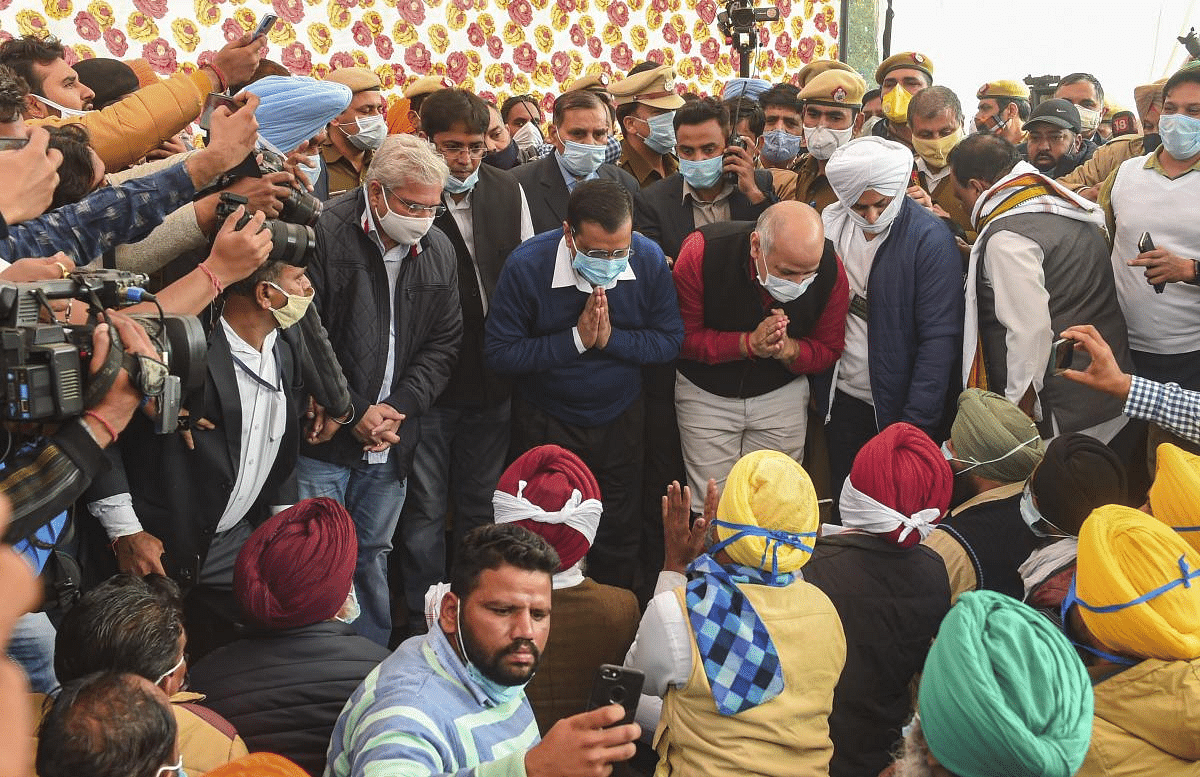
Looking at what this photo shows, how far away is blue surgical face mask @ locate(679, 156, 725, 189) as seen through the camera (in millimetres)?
4230

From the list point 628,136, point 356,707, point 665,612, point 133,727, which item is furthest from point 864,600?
point 628,136

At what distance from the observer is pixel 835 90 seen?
493 cm

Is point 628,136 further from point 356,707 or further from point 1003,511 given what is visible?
point 356,707

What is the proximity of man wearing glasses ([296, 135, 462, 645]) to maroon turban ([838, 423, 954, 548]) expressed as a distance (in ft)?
5.18

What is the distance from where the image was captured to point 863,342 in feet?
12.7

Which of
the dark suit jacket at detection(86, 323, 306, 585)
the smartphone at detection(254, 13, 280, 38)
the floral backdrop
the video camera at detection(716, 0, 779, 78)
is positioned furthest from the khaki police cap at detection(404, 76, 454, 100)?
the dark suit jacket at detection(86, 323, 306, 585)

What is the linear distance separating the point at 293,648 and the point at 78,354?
2.32 feet

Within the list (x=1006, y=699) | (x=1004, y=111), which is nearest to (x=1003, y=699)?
(x=1006, y=699)

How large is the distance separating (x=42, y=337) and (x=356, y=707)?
2.81ft

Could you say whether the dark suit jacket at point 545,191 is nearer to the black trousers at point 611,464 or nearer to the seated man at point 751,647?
the black trousers at point 611,464

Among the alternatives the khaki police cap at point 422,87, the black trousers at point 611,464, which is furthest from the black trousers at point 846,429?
the khaki police cap at point 422,87

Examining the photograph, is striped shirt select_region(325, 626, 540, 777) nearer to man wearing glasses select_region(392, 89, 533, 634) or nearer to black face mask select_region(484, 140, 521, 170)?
man wearing glasses select_region(392, 89, 533, 634)

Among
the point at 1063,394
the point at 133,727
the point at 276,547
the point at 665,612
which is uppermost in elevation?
the point at 133,727

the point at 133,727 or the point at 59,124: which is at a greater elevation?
the point at 59,124
